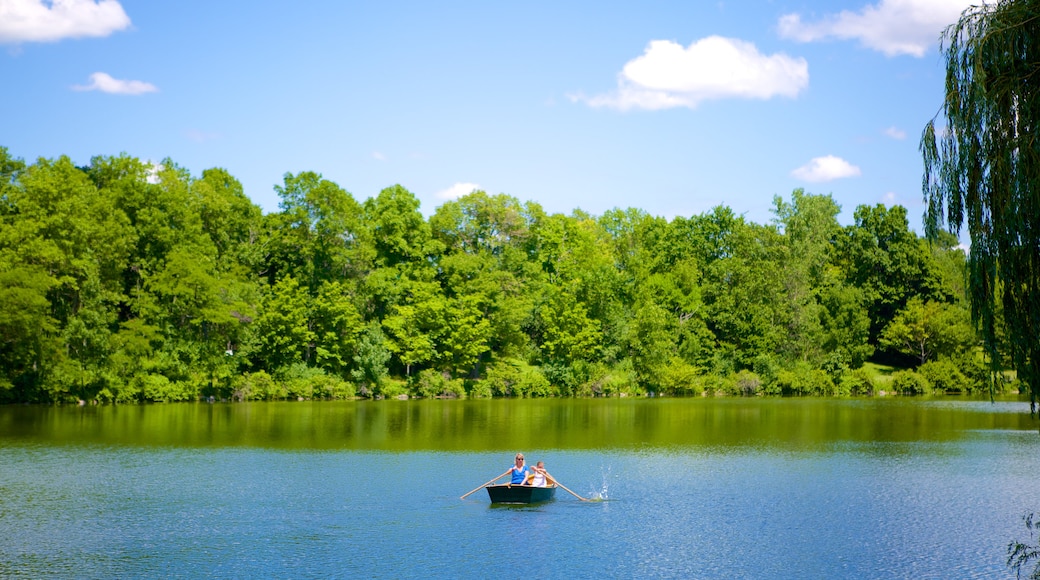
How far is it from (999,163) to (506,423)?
118ft

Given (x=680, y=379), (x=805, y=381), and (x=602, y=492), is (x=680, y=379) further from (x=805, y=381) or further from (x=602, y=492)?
(x=602, y=492)

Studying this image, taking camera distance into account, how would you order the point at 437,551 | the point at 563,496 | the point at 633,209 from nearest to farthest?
1. the point at 437,551
2. the point at 563,496
3. the point at 633,209

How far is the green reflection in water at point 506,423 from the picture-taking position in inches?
1539

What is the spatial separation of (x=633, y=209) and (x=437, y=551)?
234ft

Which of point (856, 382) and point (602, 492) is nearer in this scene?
point (602, 492)

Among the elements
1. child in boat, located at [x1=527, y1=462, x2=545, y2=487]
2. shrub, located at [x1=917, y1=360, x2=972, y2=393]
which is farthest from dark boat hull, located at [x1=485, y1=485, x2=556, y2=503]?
shrub, located at [x1=917, y1=360, x2=972, y2=393]

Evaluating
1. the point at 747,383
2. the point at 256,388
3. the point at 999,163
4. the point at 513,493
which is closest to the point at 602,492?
the point at 513,493

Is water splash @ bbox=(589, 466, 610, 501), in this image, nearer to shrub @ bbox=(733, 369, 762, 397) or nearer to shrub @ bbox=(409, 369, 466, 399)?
shrub @ bbox=(409, 369, 466, 399)

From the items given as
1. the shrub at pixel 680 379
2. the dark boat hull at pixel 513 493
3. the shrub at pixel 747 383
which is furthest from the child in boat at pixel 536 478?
the shrub at pixel 747 383

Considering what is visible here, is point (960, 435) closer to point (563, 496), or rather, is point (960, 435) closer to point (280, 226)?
point (563, 496)

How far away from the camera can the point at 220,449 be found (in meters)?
36.3

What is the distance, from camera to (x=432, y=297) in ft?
231

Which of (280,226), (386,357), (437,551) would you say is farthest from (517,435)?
(280,226)

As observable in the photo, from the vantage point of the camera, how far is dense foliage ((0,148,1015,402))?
57844 mm
